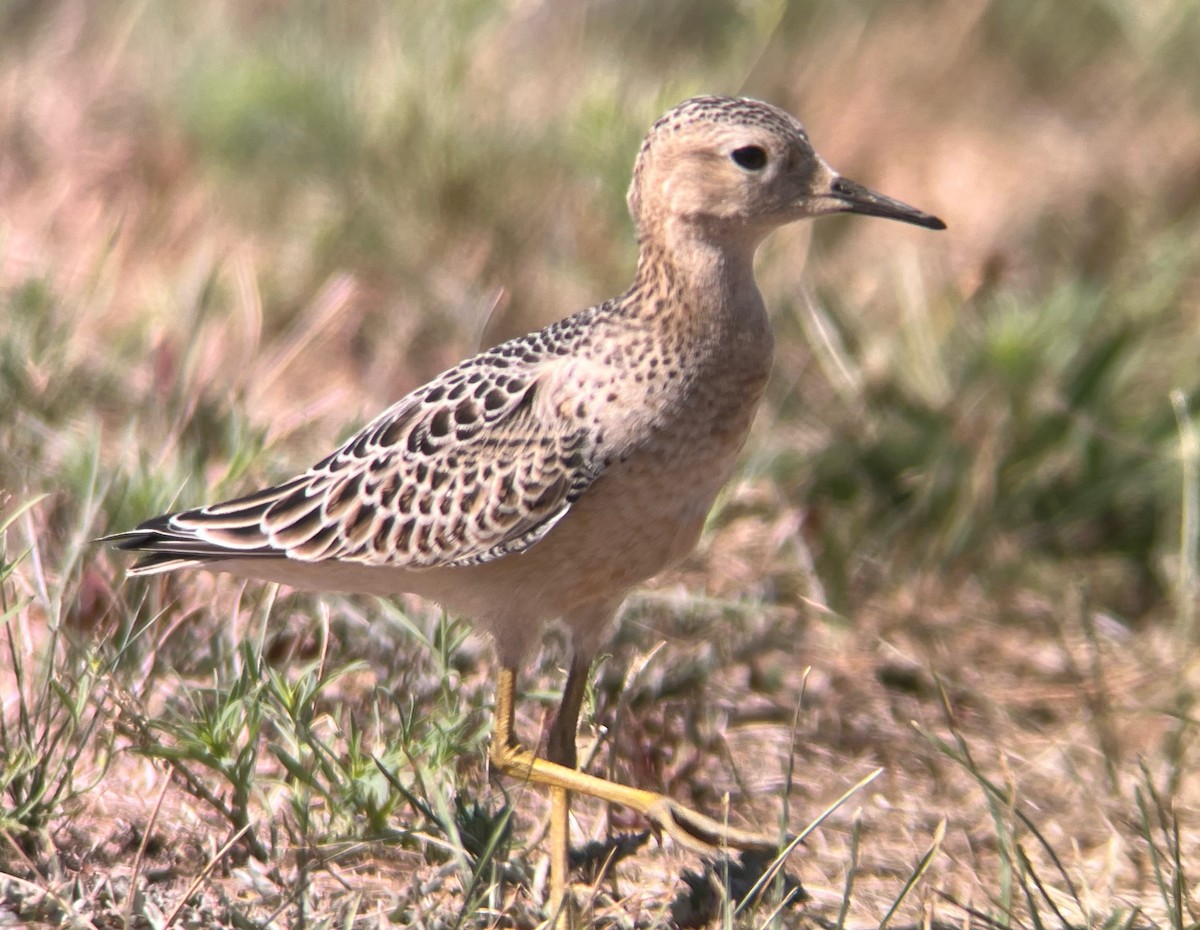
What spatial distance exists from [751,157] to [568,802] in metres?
1.55

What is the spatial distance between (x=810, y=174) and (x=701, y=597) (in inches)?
53.1

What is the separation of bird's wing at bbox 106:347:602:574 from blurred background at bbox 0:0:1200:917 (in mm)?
257

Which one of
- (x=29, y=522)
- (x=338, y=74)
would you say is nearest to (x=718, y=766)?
(x=29, y=522)

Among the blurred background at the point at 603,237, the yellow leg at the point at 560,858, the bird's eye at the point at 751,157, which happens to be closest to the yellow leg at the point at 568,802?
the yellow leg at the point at 560,858

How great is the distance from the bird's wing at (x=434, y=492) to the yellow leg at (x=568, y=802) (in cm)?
37

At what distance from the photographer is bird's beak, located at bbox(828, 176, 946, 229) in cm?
390

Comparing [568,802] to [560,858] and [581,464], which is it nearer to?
[560,858]

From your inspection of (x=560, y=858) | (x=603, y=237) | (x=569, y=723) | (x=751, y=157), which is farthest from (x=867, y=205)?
(x=603, y=237)

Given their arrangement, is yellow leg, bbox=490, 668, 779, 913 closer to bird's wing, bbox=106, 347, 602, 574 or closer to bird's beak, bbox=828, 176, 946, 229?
bird's wing, bbox=106, 347, 602, 574

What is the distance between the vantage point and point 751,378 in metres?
3.76

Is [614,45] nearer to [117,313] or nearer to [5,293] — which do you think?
[117,313]

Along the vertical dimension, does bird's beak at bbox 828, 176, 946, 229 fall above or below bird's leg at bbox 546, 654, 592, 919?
above

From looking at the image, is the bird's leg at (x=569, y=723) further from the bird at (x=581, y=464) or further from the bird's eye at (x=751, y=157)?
the bird's eye at (x=751, y=157)

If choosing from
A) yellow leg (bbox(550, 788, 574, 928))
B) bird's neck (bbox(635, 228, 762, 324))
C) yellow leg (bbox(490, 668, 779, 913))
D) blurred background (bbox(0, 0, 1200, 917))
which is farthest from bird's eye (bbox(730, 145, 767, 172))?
yellow leg (bbox(550, 788, 574, 928))
